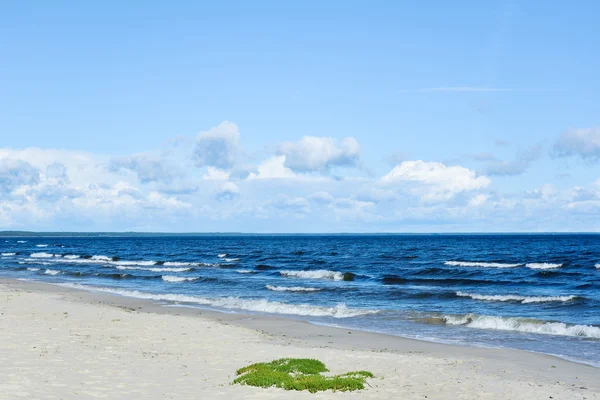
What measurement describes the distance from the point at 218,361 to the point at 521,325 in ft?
45.4

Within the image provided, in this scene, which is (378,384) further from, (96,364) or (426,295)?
(426,295)

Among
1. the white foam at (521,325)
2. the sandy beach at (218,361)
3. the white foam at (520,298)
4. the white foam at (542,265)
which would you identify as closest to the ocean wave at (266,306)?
the sandy beach at (218,361)

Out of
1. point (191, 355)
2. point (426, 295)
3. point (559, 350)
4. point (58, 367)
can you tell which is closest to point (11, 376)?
point (58, 367)

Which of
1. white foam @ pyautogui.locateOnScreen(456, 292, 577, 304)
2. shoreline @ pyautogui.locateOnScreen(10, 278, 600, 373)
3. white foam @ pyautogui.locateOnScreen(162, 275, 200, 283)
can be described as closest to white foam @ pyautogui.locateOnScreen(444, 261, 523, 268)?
white foam @ pyautogui.locateOnScreen(456, 292, 577, 304)

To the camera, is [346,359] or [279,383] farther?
[346,359]

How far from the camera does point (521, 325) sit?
24.7m

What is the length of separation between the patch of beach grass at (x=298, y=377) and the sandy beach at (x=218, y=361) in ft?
0.93

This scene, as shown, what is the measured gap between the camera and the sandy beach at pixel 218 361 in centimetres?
1273

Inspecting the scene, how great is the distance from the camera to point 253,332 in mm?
22609

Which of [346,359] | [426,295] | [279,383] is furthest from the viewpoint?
[426,295]

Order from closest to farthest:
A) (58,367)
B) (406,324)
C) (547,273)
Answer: (58,367), (406,324), (547,273)

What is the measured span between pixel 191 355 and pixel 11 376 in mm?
A: 5064

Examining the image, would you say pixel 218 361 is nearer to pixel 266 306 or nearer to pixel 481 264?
pixel 266 306

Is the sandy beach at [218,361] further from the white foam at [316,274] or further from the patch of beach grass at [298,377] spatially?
the white foam at [316,274]
